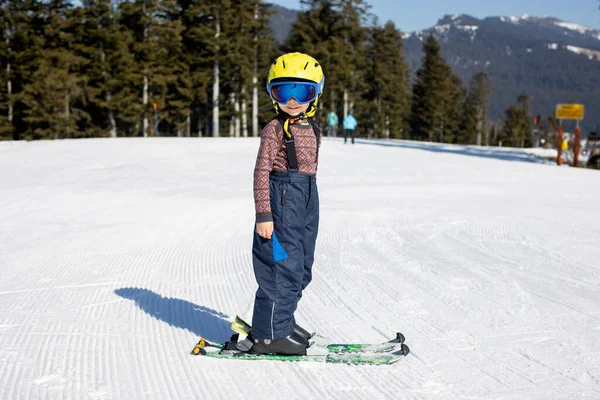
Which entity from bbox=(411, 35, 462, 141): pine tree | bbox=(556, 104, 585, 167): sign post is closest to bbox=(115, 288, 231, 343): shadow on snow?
bbox=(556, 104, 585, 167): sign post

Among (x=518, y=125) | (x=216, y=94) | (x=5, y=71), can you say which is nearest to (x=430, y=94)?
(x=518, y=125)

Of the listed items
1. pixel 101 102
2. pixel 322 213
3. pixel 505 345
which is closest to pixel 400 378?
pixel 505 345

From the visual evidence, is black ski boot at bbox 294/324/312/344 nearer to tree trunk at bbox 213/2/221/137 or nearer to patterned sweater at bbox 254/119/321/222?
patterned sweater at bbox 254/119/321/222

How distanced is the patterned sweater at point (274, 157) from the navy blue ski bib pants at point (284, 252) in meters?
0.07

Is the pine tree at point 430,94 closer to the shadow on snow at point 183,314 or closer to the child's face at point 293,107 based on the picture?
the shadow on snow at point 183,314

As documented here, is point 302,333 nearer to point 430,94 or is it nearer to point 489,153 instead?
point 489,153

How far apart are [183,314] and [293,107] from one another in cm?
199

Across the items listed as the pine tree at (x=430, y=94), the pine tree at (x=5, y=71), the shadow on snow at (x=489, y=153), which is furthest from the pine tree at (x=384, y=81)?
the pine tree at (x=5, y=71)

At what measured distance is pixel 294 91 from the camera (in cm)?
335

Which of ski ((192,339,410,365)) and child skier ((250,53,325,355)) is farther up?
child skier ((250,53,325,355))

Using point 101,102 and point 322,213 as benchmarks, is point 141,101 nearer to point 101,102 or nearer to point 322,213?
point 101,102

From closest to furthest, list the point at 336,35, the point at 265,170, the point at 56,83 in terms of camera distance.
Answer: the point at 265,170, the point at 56,83, the point at 336,35

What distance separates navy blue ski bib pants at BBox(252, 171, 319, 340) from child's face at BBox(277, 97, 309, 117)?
374mm

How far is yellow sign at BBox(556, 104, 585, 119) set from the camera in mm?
18750
